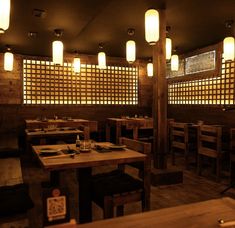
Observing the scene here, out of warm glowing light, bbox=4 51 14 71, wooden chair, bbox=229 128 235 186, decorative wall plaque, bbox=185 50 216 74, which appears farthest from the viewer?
decorative wall plaque, bbox=185 50 216 74

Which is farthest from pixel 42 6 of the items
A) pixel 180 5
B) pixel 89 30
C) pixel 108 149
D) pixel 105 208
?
pixel 105 208

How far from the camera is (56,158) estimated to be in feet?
7.66

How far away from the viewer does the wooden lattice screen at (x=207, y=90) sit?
233 inches

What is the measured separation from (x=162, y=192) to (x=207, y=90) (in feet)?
12.2

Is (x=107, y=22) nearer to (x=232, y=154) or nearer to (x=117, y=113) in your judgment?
(x=232, y=154)

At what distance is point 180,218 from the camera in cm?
109

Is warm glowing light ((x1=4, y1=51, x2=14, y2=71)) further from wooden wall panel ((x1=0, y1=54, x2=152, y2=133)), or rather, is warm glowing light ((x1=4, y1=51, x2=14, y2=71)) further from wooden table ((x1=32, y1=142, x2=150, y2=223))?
wooden table ((x1=32, y1=142, x2=150, y2=223))

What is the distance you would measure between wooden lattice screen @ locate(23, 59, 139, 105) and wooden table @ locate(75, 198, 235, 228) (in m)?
6.87

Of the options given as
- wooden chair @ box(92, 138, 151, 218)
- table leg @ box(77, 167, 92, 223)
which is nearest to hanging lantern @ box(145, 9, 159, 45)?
wooden chair @ box(92, 138, 151, 218)

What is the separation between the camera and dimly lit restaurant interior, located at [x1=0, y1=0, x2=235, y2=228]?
7.06 feet

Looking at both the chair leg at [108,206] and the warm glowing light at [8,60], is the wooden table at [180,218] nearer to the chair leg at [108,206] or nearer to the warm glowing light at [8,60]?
the chair leg at [108,206]

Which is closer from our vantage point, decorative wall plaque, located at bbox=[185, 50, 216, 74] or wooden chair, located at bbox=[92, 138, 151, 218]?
wooden chair, located at bbox=[92, 138, 151, 218]

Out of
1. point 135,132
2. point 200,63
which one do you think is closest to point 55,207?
point 135,132

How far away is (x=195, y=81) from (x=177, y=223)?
6.46 m
